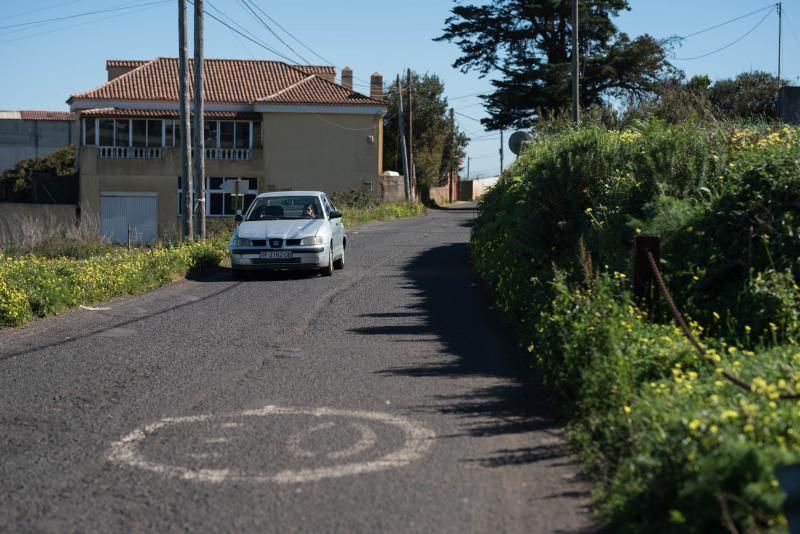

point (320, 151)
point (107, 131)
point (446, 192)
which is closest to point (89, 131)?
point (107, 131)

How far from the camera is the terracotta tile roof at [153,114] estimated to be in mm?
50500

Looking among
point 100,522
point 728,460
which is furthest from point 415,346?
point 728,460

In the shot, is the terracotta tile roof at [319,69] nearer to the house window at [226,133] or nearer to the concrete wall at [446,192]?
the house window at [226,133]

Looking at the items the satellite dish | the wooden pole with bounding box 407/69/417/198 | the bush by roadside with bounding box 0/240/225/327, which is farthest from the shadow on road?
the wooden pole with bounding box 407/69/417/198

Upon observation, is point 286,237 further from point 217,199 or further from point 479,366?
point 217,199

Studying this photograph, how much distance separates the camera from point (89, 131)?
50906 mm

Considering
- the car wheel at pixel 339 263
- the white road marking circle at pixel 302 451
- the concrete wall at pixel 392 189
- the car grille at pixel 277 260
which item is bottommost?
the white road marking circle at pixel 302 451

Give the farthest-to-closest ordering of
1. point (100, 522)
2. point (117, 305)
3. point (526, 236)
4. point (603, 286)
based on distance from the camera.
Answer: point (117, 305), point (526, 236), point (603, 286), point (100, 522)

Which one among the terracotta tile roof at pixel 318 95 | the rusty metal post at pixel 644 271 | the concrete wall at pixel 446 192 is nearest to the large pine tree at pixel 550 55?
the terracotta tile roof at pixel 318 95

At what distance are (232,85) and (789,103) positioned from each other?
39054 mm

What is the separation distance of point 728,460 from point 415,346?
6.55 meters

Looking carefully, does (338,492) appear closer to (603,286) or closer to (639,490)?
(639,490)

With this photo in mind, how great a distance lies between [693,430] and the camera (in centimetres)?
475

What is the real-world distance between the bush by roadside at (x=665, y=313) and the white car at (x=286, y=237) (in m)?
3.68
